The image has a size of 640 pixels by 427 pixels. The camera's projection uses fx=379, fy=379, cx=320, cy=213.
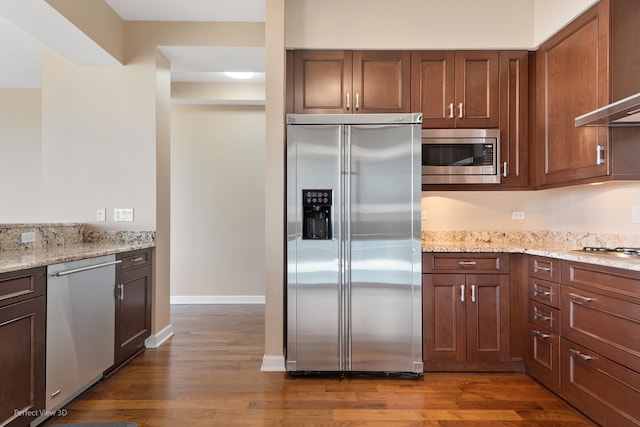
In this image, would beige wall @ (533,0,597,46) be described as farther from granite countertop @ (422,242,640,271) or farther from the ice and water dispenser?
the ice and water dispenser


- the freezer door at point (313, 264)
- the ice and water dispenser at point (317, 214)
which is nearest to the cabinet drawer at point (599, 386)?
the freezer door at point (313, 264)

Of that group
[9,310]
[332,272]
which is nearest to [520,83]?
[332,272]

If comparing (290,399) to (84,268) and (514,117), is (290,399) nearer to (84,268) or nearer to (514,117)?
(84,268)

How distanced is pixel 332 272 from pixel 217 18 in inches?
92.3

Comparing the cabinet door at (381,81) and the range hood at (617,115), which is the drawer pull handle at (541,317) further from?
the cabinet door at (381,81)

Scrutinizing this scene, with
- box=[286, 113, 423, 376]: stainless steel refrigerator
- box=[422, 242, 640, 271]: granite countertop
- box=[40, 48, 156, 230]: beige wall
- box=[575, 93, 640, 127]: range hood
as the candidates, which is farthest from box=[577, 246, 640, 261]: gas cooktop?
Answer: box=[40, 48, 156, 230]: beige wall

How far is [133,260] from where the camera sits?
9.57 ft

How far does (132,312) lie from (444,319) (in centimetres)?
232

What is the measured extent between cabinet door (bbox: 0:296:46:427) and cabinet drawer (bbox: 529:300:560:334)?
9.45ft

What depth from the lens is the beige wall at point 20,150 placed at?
4.65 meters

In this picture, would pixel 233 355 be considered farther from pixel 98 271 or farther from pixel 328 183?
pixel 328 183

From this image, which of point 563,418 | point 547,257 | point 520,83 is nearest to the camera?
point 563,418

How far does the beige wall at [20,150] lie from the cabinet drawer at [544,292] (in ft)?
17.6

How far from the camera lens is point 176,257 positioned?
16.0 feet
